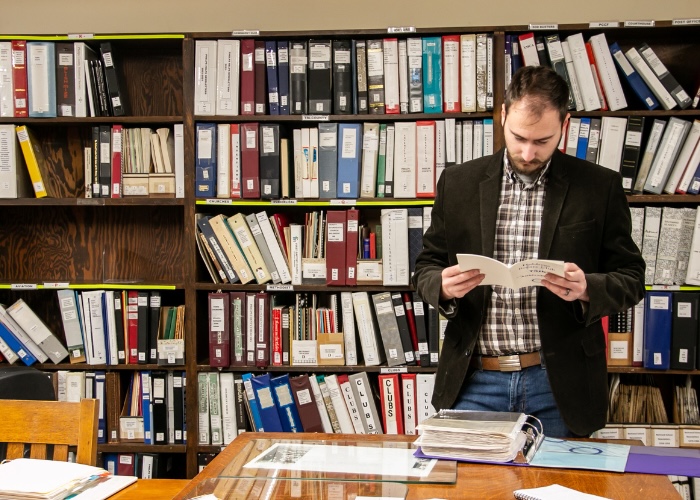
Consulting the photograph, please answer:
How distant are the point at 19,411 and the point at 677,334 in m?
2.52

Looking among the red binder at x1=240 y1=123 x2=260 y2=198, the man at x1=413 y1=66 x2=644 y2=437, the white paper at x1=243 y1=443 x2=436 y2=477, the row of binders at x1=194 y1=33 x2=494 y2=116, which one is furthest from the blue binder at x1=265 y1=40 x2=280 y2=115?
the white paper at x1=243 y1=443 x2=436 y2=477

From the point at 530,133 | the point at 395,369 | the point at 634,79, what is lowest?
the point at 395,369

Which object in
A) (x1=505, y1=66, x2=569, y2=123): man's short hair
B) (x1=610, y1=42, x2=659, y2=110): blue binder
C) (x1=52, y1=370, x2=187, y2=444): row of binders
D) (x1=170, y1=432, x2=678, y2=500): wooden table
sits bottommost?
(x1=52, y1=370, x2=187, y2=444): row of binders

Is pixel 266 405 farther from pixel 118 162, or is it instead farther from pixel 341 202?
pixel 118 162

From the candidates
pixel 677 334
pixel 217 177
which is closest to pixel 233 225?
pixel 217 177

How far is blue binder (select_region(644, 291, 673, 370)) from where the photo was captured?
302 centimetres

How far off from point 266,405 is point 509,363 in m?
1.57

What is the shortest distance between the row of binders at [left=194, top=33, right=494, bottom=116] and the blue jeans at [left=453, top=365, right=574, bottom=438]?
1557 mm

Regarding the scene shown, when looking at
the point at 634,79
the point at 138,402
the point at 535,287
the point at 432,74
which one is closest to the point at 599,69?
the point at 634,79

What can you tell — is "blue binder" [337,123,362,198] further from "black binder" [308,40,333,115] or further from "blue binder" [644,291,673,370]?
"blue binder" [644,291,673,370]

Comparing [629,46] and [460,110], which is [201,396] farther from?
[629,46]

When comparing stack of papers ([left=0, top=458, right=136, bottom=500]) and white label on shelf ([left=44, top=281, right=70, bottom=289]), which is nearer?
stack of papers ([left=0, top=458, right=136, bottom=500])

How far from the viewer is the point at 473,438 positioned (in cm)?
150

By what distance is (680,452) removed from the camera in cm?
157
